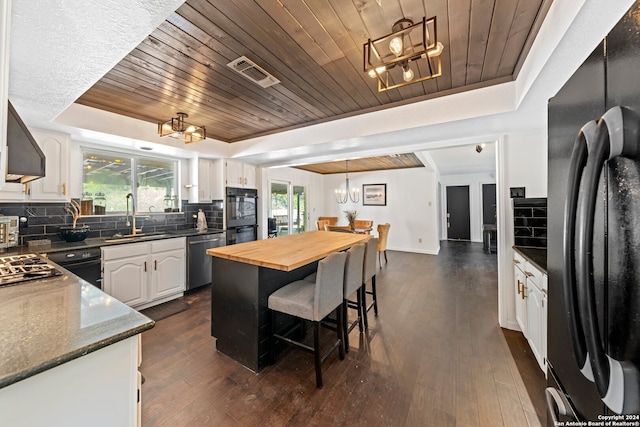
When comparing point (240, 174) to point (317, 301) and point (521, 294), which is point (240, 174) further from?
point (521, 294)

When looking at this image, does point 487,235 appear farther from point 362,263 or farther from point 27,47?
point 27,47

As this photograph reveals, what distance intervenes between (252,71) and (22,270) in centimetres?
206

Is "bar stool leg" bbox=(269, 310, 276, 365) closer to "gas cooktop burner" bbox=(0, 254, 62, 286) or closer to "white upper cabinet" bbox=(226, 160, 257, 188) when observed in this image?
"gas cooktop burner" bbox=(0, 254, 62, 286)

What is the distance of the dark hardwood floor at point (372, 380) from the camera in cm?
157

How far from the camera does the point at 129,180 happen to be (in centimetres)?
362

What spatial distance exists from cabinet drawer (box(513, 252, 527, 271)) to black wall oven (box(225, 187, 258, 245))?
389cm

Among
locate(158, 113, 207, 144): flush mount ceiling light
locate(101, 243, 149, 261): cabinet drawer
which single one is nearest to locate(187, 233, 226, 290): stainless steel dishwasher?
locate(101, 243, 149, 261): cabinet drawer

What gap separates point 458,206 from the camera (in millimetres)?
8516

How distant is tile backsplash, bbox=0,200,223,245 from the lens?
2.72 m

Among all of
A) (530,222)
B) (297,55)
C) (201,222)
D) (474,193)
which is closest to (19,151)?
(297,55)

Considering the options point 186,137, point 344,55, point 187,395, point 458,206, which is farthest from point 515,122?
point 458,206

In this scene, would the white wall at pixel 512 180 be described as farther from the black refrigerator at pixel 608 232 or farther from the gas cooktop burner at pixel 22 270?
the gas cooktop burner at pixel 22 270

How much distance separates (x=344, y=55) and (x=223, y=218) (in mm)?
3250

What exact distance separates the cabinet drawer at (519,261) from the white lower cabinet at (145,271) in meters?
4.04
